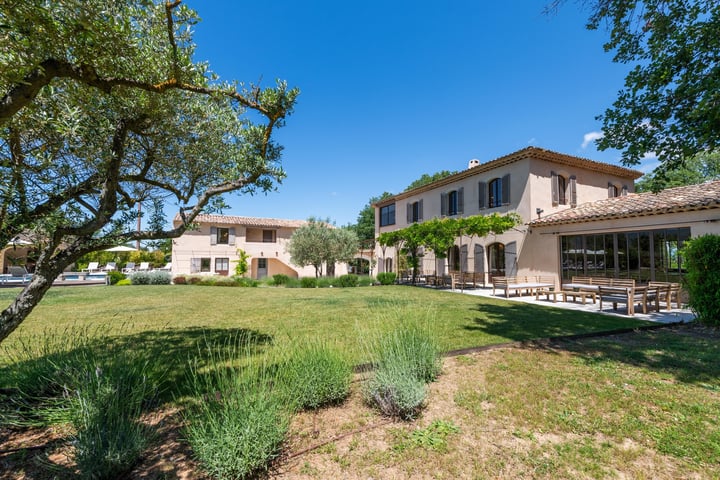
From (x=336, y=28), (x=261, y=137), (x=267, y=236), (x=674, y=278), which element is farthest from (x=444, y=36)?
(x=267, y=236)

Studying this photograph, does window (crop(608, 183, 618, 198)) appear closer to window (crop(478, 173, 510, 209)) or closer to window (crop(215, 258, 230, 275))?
window (crop(478, 173, 510, 209))

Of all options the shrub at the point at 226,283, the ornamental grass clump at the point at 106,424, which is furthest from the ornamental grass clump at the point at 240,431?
the shrub at the point at 226,283

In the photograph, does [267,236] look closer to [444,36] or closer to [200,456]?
[444,36]

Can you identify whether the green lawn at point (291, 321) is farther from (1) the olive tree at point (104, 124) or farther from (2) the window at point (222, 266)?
(2) the window at point (222, 266)

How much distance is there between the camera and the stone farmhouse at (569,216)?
432 inches

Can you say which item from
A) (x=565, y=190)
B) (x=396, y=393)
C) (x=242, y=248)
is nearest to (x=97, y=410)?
(x=396, y=393)

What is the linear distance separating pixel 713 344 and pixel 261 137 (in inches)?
343

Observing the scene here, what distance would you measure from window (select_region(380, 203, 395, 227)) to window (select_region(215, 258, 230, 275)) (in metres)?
14.2

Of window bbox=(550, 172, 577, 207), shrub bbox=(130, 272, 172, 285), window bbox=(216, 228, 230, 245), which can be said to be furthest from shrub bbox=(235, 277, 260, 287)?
window bbox=(550, 172, 577, 207)

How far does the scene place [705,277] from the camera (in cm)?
721

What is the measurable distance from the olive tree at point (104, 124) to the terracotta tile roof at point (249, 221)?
76.9 ft

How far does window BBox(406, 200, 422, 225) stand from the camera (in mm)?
22562

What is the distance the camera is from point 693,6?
20.9ft

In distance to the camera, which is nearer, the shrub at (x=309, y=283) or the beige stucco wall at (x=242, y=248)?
the shrub at (x=309, y=283)
